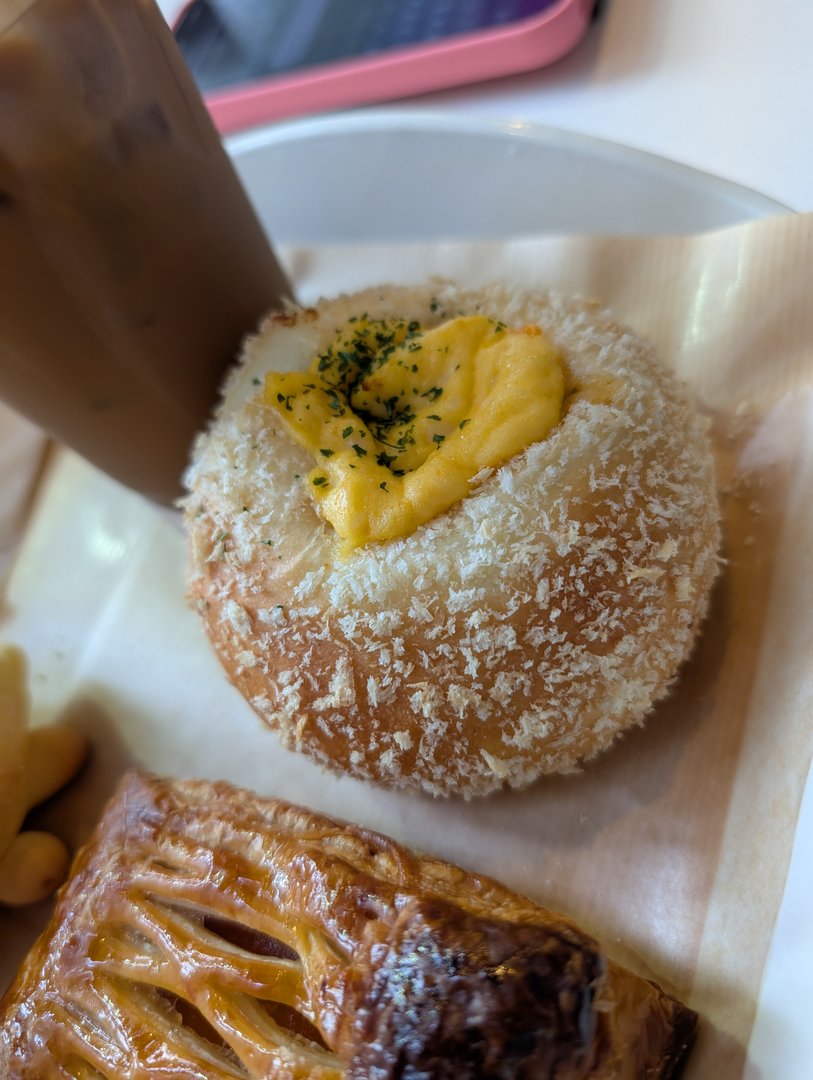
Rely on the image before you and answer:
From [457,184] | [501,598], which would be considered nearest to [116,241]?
[501,598]

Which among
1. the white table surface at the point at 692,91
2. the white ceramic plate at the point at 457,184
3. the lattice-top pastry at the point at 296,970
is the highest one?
the white table surface at the point at 692,91

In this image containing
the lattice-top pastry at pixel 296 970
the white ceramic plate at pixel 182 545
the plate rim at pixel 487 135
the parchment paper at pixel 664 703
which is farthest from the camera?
the plate rim at pixel 487 135

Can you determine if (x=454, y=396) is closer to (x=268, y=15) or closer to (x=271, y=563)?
(x=271, y=563)

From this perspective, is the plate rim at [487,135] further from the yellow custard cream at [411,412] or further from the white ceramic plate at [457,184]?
the yellow custard cream at [411,412]

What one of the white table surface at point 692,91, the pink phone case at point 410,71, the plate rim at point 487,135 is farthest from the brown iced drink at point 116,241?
the pink phone case at point 410,71

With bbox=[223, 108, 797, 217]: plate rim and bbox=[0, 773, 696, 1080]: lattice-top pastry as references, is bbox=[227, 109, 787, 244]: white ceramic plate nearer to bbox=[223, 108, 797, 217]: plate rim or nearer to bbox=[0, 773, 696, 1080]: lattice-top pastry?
bbox=[223, 108, 797, 217]: plate rim
